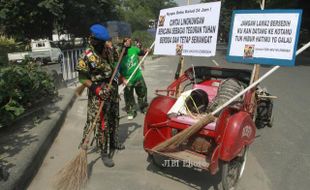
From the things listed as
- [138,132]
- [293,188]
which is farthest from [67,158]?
[293,188]

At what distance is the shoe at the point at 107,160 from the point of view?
16.9ft

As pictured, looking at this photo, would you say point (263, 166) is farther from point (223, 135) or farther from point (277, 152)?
point (223, 135)

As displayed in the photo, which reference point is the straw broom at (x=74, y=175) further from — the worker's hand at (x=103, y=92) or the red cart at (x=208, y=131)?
the red cart at (x=208, y=131)

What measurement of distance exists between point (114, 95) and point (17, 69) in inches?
108

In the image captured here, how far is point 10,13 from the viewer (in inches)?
→ 964

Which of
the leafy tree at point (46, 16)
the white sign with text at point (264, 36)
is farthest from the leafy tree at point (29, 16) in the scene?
Answer: the white sign with text at point (264, 36)

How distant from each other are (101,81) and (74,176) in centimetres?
136

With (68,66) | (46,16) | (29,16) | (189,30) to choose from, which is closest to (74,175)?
(189,30)

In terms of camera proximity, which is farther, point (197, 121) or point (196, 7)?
point (196, 7)

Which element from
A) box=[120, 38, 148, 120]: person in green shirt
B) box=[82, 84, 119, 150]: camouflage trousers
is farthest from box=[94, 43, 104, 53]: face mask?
box=[120, 38, 148, 120]: person in green shirt

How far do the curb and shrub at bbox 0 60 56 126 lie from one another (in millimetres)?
467

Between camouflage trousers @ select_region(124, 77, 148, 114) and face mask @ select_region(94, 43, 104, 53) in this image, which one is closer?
face mask @ select_region(94, 43, 104, 53)

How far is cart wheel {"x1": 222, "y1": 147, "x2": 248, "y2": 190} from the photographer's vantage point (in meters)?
4.12

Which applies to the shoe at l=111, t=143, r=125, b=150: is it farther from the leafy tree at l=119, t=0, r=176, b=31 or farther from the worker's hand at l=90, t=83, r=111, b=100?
the leafy tree at l=119, t=0, r=176, b=31
